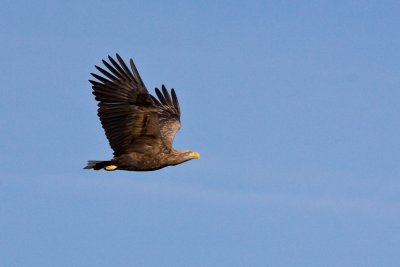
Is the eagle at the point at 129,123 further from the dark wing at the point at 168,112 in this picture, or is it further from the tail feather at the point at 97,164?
the dark wing at the point at 168,112

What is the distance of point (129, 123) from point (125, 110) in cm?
33

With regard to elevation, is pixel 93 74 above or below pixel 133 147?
above

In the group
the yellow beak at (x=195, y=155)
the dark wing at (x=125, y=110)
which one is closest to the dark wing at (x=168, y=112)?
the yellow beak at (x=195, y=155)

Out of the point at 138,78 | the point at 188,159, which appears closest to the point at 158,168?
the point at 188,159

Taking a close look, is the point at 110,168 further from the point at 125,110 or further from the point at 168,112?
the point at 168,112

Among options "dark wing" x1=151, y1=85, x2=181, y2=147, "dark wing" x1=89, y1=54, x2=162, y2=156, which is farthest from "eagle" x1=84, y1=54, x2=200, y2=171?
"dark wing" x1=151, y1=85, x2=181, y2=147

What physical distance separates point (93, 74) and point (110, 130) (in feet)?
5.01

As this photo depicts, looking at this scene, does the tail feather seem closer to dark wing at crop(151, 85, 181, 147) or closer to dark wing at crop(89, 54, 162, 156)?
dark wing at crop(89, 54, 162, 156)

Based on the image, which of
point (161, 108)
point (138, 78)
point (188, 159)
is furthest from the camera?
point (161, 108)

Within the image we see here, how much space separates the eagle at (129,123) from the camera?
71.6ft

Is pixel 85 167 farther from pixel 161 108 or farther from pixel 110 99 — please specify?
pixel 161 108

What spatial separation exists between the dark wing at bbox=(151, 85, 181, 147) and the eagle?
191 cm

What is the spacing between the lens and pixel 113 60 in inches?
879

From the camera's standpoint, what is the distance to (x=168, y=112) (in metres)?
25.5
